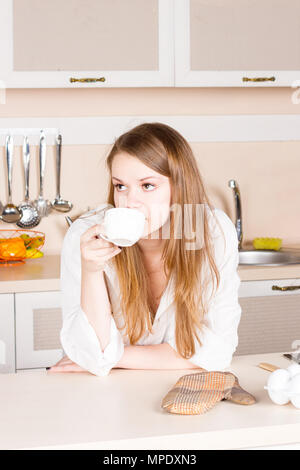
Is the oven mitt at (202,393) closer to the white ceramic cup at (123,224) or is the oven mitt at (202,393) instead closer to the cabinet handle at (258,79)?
the white ceramic cup at (123,224)

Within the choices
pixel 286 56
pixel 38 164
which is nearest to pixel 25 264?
pixel 38 164

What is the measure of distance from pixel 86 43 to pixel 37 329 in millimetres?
1052

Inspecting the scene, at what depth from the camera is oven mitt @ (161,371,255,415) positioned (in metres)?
1.00

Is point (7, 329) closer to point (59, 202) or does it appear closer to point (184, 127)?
point (59, 202)

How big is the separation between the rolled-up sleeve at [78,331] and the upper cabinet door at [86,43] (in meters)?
1.01

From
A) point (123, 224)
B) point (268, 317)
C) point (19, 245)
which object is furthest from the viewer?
point (19, 245)

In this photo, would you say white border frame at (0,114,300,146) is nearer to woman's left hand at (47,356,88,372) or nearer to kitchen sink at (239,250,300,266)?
kitchen sink at (239,250,300,266)

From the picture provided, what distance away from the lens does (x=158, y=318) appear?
1.55 metres

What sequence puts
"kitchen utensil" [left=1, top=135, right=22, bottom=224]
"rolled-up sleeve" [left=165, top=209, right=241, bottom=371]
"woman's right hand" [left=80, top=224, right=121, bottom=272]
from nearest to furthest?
"woman's right hand" [left=80, top=224, right=121, bottom=272]
"rolled-up sleeve" [left=165, top=209, right=241, bottom=371]
"kitchen utensil" [left=1, top=135, right=22, bottom=224]

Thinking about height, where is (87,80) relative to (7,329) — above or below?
above

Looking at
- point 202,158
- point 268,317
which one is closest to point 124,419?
point 268,317

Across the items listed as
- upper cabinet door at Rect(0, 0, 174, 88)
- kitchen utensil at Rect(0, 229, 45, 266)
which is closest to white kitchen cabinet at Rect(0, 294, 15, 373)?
kitchen utensil at Rect(0, 229, 45, 266)

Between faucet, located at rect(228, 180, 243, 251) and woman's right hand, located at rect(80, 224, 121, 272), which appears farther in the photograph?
faucet, located at rect(228, 180, 243, 251)

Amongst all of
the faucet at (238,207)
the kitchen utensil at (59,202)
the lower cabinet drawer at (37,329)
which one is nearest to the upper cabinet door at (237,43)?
the faucet at (238,207)
